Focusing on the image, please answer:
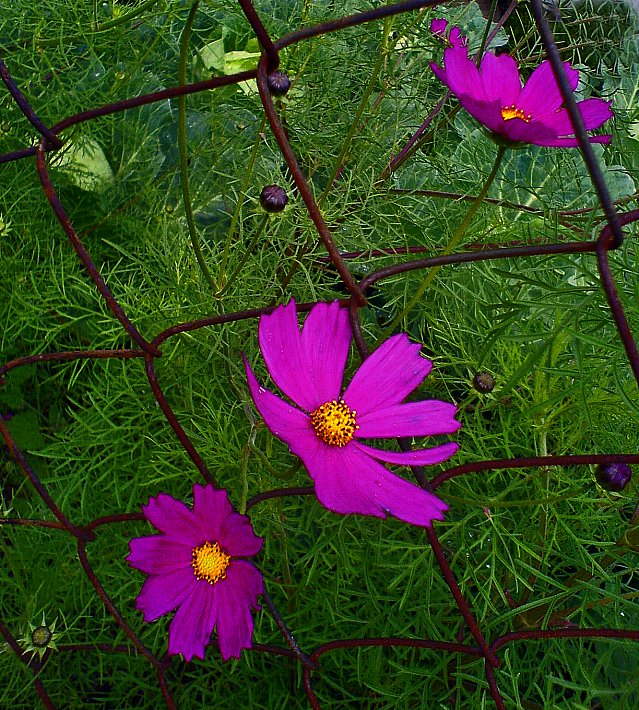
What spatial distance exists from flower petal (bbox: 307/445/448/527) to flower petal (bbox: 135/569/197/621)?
16cm

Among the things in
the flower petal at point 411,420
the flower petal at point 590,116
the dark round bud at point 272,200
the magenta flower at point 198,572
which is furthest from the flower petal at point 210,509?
the flower petal at point 590,116

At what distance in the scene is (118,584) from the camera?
751 millimetres

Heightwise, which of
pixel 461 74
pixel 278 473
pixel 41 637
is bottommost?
pixel 41 637

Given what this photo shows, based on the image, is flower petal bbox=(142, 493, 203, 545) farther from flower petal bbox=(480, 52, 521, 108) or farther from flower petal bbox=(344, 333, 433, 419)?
flower petal bbox=(480, 52, 521, 108)

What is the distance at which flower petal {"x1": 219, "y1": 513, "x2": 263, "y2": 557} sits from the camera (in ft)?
1.55

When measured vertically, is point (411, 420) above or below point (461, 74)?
below

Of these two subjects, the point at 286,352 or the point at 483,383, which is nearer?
the point at 286,352

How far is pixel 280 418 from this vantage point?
429 millimetres

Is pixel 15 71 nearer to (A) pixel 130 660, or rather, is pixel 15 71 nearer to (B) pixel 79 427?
(B) pixel 79 427

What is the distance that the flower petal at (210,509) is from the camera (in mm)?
490

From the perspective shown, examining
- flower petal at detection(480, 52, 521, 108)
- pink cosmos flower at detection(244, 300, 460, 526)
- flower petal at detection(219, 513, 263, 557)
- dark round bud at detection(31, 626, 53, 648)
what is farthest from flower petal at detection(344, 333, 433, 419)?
dark round bud at detection(31, 626, 53, 648)

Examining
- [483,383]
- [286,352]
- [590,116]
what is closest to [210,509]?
[286,352]

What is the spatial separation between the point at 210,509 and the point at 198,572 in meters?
0.06

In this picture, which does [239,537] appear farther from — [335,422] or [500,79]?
[500,79]
